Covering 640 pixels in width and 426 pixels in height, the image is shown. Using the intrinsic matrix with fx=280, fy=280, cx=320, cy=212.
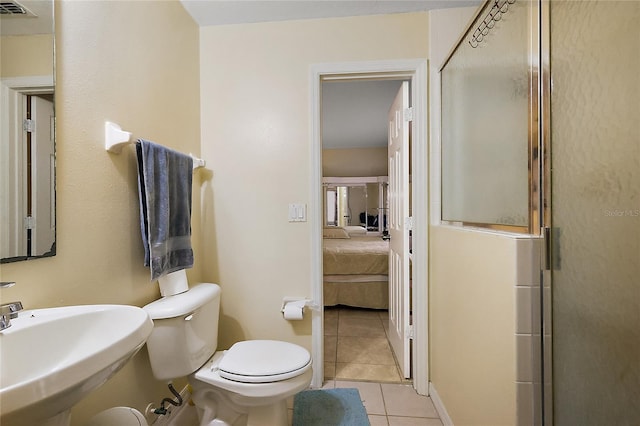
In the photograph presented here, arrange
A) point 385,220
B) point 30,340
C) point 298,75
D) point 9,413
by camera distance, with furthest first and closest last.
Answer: point 385,220 < point 298,75 < point 30,340 < point 9,413

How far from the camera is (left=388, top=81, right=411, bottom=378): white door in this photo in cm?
181

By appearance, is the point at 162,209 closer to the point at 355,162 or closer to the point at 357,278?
the point at 357,278

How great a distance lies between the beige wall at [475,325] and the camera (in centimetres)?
91

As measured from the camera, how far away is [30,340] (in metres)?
0.70

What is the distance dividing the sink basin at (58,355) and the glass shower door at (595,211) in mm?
1209

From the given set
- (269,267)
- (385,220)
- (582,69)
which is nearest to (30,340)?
(269,267)

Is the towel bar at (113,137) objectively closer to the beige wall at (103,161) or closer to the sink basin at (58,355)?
the beige wall at (103,161)

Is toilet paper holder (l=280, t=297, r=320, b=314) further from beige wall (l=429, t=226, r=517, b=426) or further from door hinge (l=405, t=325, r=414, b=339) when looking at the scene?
beige wall (l=429, t=226, r=517, b=426)

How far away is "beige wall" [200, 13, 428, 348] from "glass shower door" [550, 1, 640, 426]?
1132 millimetres

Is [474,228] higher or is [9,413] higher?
[474,228]

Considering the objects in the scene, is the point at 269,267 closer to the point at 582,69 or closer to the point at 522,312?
the point at 522,312

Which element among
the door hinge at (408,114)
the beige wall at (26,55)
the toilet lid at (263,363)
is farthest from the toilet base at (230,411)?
the door hinge at (408,114)

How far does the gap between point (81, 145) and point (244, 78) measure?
105 centimetres

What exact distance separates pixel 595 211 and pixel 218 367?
1500 mm
